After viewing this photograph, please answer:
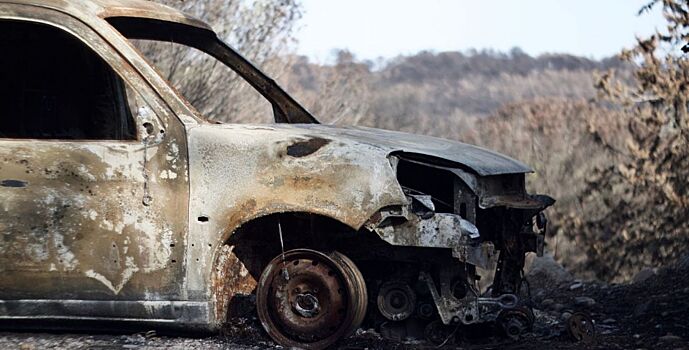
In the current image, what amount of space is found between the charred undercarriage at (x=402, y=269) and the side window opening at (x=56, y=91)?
1.42m

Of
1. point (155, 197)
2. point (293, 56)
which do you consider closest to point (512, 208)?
point (155, 197)

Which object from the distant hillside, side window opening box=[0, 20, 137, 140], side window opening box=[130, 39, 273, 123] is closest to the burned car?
side window opening box=[0, 20, 137, 140]

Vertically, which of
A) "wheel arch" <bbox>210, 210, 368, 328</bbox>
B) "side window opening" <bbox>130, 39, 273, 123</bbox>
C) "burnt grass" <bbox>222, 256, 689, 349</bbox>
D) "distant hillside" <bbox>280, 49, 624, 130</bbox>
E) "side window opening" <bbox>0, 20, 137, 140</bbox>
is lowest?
"burnt grass" <bbox>222, 256, 689, 349</bbox>

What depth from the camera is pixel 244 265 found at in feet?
20.5

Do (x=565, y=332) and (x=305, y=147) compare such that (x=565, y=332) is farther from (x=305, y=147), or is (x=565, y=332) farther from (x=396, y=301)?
(x=305, y=147)

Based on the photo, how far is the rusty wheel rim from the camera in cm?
609

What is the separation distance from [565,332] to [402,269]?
111cm

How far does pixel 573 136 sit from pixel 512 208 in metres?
32.7

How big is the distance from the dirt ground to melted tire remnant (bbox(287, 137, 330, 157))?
3.18ft

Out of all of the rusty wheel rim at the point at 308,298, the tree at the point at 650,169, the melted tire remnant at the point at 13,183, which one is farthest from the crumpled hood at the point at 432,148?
the tree at the point at 650,169

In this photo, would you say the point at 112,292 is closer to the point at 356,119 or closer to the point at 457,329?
the point at 457,329

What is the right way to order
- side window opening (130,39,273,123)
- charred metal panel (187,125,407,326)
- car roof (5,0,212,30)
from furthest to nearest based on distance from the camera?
side window opening (130,39,273,123) < car roof (5,0,212,30) < charred metal panel (187,125,407,326)

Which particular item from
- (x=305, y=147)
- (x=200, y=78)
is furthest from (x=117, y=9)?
(x=200, y=78)

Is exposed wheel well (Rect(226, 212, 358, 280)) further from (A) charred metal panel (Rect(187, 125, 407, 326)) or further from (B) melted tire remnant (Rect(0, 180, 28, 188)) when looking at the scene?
(B) melted tire remnant (Rect(0, 180, 28, 188))
